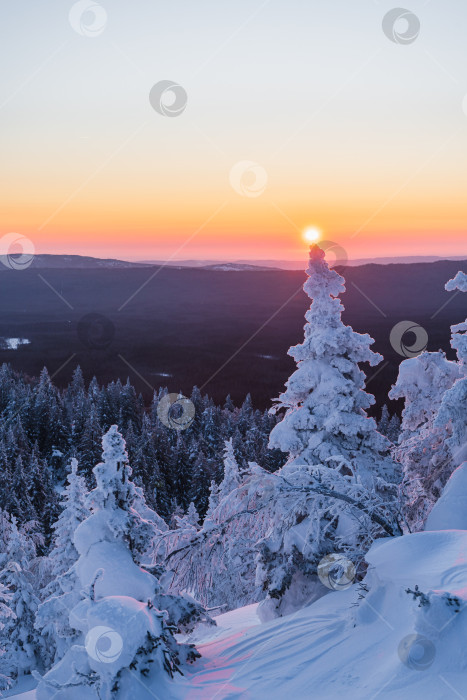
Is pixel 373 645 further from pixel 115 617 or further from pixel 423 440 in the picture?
pixel 423 440

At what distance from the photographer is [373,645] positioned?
24.2 feet

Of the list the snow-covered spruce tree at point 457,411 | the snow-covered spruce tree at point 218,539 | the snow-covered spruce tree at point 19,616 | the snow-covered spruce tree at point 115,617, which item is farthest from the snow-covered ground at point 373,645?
the snow-covered spruce tree at point 19,616

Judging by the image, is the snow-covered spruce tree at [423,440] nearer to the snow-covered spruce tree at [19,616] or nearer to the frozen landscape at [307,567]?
the frozen landscape at [307,567]

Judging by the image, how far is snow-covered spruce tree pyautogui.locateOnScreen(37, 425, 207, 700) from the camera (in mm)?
7402

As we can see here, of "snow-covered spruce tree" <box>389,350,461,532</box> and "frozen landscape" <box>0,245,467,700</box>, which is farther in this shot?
"snow-covered spruce tree" <box>389,350,461,532</box>

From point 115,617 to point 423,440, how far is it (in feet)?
36.2

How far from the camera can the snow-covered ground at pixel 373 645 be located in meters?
6.31

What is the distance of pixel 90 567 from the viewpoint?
10.1 m

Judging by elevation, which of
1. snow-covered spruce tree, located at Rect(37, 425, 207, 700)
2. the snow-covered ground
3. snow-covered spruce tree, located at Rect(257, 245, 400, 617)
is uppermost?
snow-covered spruce tree, located at Rect(257, 245, 400, 617)

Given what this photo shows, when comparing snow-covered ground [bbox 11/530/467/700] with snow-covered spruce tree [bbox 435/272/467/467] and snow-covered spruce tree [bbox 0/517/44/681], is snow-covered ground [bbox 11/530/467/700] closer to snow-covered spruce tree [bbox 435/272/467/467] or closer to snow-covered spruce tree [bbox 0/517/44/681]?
snow-covered spruce tree [bbox 435/272/467/467]

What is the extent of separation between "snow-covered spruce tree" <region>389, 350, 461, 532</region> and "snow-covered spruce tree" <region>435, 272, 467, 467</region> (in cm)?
29

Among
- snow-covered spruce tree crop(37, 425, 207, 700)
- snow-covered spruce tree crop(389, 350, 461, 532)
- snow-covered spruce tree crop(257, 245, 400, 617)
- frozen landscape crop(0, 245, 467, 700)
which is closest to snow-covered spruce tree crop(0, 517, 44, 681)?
frozen landscape crop(0, 245, 467, 700)

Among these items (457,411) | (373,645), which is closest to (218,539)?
(373,645)

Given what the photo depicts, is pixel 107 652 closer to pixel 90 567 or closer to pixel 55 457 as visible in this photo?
pixel 90 567
